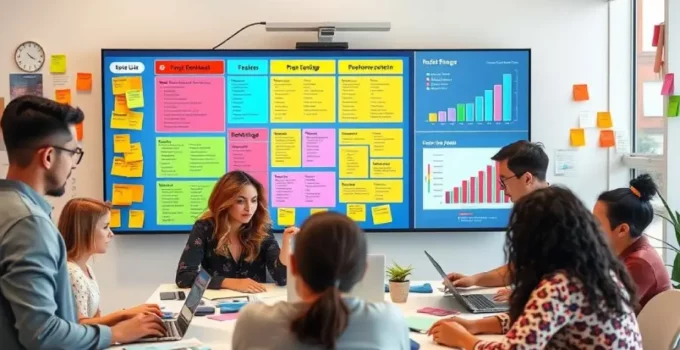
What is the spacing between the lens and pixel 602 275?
1908mm

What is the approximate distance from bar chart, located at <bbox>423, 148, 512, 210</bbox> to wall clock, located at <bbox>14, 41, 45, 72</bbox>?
2.30m

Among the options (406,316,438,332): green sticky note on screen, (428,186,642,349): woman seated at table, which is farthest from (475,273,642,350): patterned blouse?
(406,316,438,332): green sticky note on screen

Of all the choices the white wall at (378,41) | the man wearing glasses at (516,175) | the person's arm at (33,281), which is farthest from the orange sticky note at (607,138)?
the person's arm at (33,281)

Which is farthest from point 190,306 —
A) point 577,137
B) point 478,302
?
point 577,137

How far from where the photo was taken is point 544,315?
185 cm

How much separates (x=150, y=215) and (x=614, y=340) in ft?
10.1

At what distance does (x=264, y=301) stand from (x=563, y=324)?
141 cm

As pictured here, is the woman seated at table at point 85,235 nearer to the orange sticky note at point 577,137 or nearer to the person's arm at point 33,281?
the person's arm at point 33,281

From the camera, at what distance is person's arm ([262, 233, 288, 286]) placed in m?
3.38

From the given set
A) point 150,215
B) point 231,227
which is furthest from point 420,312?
point 150,215

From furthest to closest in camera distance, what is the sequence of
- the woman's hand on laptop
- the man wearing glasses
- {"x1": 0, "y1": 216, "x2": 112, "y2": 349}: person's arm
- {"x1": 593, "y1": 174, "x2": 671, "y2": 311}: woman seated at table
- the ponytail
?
the man wearing glasses
{"x1": 593, "y1": 174, "x2": 671, "y2": 311}: woman seated at table
the woman's hand on laptop
{"x1": 0, "y1": 216, "x2": 112, "y2": 349}: person's arm
the ponytail

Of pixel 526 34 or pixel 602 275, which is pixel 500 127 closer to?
pixel 526 34

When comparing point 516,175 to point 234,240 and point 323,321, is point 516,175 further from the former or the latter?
point 323,321

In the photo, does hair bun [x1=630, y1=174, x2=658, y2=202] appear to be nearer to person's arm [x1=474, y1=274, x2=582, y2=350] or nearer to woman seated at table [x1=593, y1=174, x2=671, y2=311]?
woman seated at table [x1=593, y1=174, x2=671, y2=311]
